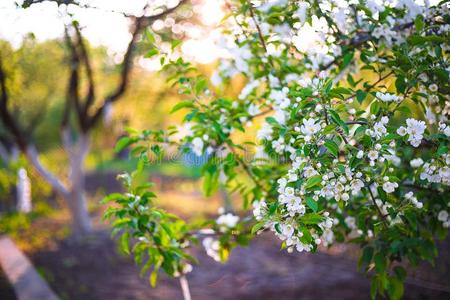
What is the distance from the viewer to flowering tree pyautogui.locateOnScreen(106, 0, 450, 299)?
160cm

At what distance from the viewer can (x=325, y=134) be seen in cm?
160

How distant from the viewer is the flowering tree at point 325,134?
1.60 metres

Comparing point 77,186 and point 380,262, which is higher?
point 380,262

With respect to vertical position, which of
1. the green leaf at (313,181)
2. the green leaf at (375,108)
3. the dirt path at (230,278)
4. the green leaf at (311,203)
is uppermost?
the green leaf at (375,108)

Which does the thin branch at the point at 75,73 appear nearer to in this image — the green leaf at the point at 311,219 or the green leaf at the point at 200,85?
the green leaf at the point at 200,85

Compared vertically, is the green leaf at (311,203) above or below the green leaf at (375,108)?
below

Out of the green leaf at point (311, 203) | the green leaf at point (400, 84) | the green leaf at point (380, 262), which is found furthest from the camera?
the green leaf at point (380, 262)

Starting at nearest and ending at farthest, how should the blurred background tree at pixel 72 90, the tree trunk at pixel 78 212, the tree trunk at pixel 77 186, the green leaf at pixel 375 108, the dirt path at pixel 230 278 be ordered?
the green leaf at pixel 375 108 → the dirt path at pixel 230 278 → the blurred background tree at pixel 72 90 → the tree trunk at pixel 77 186 → the tree trunk at pixel 78 212

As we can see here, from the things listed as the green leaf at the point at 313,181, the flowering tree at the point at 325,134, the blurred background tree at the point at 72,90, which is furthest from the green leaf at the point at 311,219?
the blurred background tree at the point at 72,90

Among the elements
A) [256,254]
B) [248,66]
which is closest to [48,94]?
[256,254]

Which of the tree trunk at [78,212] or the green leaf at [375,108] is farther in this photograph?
the tree trunk at [78,212]

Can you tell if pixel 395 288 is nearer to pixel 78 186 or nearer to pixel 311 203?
pixel 311 203

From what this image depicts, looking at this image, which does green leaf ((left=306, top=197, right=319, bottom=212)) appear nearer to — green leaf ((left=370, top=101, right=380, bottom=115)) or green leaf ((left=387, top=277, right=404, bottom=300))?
green leaf ((left=370, top=101, right=380, bottom=115))

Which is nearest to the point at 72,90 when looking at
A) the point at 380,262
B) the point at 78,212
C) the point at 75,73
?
the point at 75,73
